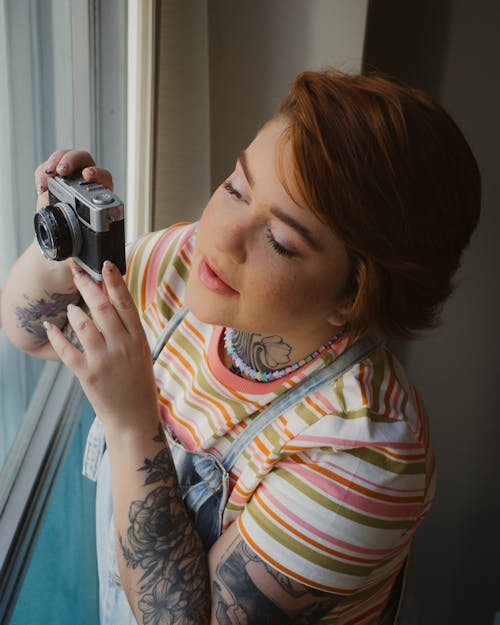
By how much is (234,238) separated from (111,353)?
185 mm

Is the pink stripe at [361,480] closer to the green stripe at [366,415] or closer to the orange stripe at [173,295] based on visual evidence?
the green stripe at [366,415]

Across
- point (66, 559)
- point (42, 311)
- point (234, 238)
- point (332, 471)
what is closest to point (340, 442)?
point (332, 471)

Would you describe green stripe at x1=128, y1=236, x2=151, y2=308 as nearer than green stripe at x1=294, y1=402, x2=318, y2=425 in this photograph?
No

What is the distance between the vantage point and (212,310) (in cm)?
78

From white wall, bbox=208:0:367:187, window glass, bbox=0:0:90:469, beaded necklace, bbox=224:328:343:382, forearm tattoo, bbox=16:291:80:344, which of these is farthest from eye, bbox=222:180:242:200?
white wall, bbox=208:0:367:187

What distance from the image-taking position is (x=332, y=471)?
755 millimetres

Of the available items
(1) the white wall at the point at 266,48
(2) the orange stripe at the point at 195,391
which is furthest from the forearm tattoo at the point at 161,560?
(1) the white wall at the point at 266,48

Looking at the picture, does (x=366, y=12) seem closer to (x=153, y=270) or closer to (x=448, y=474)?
(x=153, y=270)

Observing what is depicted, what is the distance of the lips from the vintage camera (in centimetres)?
9

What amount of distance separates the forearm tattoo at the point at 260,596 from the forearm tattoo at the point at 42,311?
1.37 feet

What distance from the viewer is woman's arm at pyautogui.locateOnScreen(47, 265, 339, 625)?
75cm

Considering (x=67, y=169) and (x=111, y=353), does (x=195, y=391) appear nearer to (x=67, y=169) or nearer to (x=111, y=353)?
(x=111, y=353)

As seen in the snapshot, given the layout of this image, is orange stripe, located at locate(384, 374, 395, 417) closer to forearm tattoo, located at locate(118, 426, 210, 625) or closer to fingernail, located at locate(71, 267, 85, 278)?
forearm tattoo, located at locate(118, 426, 210, 625)

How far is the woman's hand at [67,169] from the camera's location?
842 millimetres
